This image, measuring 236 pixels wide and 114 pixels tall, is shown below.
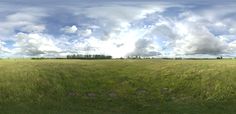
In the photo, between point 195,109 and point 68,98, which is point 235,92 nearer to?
point 195,109

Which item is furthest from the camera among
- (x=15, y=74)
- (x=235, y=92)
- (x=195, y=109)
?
(x=15, y=74)

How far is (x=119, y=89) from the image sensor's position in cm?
5738

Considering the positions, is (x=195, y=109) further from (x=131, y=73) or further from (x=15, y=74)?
(x=15, y=74)

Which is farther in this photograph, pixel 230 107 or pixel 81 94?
pixel 81 94

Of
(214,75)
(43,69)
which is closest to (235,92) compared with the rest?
(214,75)

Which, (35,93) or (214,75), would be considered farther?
(214,75)

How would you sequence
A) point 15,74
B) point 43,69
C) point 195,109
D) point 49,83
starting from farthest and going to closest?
point 43,69 → point 15,74 → point 49,83 → point 195,109

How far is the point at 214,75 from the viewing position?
203 feet

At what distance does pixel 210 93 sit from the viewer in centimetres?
5394

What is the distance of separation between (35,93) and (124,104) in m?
12.7

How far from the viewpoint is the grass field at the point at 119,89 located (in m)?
47.2

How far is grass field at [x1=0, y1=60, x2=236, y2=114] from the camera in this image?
47.2 metres

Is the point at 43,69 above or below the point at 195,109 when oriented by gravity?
above

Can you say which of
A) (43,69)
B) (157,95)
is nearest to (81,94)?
(157,95)
